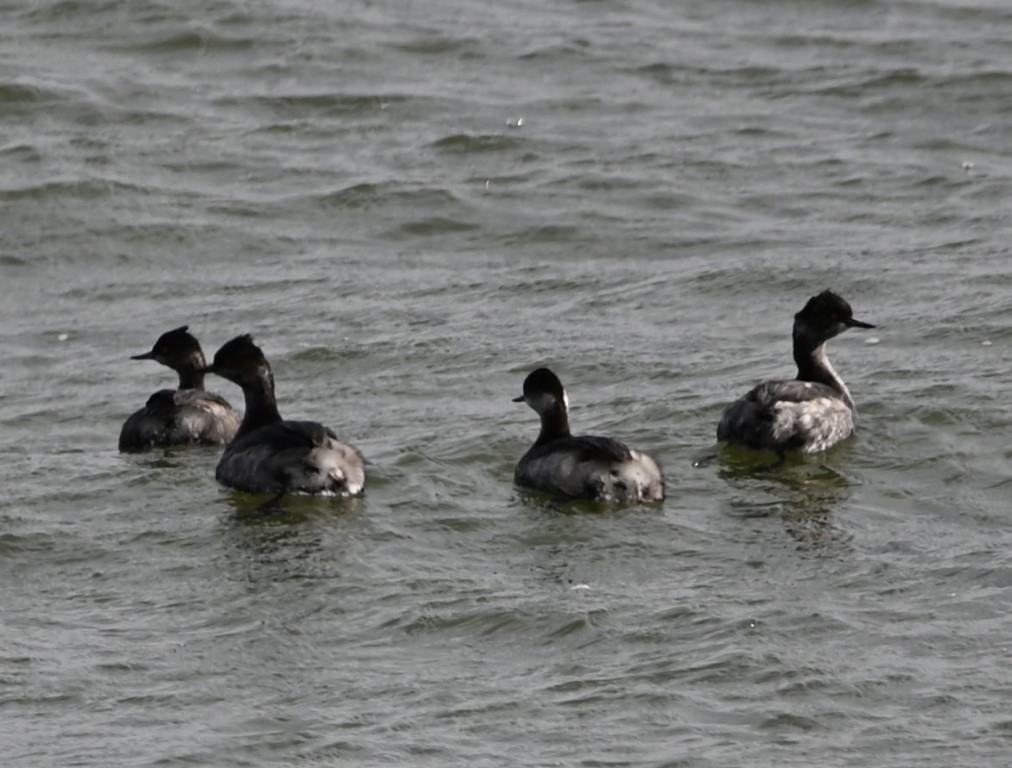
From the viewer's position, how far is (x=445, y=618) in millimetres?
9617

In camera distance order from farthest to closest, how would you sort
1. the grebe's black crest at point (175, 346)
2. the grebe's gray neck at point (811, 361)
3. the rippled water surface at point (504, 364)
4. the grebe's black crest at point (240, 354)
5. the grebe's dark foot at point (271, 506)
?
1. the grebe's black crest at point (175, 346)
2. the grebe's gray neck at point (811, 361)
3. the grebe's black crest at point (240, 354)
4. the grebe's dark foot at point (271, 506)
5. the rippled water surface at point (504, 364)

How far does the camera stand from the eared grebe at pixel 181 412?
12.8 meters

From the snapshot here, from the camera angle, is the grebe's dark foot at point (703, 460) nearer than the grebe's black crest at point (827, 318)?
Yes

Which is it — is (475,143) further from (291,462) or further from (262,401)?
(291,462)

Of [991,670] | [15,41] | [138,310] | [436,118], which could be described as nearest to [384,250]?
[138,310]

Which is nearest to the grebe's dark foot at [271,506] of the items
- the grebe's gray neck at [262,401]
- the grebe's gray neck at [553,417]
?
the grebe's gray neck at [262,401]

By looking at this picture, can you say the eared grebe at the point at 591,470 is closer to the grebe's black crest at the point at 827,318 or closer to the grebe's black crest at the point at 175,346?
the grebe's black crest at the point at 827,318

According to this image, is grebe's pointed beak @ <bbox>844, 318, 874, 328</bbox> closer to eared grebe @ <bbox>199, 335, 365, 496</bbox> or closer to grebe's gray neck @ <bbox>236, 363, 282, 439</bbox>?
eared grebe @ <bbox>199, 335, 365, 496</bbox>

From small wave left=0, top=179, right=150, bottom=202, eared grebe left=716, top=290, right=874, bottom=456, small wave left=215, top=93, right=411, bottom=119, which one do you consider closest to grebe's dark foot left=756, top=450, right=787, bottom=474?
eared grebe left=716, top=290, right=874, bottom=456

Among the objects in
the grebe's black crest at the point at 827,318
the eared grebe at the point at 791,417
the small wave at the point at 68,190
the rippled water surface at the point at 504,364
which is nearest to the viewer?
the rippled water surface at the point at 504,364

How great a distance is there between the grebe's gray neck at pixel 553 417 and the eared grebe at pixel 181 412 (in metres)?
2.01

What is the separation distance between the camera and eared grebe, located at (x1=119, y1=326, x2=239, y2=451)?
12797 mm

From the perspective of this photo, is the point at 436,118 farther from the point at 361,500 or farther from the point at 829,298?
the point at 361,500

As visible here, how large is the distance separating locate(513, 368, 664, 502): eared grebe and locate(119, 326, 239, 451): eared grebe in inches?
80.1
